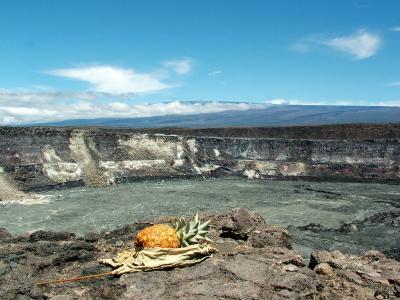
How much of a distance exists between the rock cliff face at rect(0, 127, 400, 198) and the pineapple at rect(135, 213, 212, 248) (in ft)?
105

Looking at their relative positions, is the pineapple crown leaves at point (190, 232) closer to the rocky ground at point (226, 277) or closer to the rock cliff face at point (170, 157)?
the rocky ground at point (226, 277)

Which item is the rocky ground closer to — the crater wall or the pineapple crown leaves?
the pineapple crown leaves

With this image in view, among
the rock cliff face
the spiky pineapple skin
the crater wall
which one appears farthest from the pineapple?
the rock cliff face

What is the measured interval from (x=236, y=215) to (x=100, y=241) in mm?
5152

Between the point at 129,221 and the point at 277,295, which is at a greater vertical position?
the point at 277,295

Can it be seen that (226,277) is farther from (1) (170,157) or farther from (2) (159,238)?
(1) (170,157)

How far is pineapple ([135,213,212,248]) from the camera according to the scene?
1260cm

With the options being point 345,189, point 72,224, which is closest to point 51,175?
point 72,224

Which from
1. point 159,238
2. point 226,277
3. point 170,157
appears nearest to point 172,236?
point 159,238

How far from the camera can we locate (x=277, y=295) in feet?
34.6

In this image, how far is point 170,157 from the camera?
51.8 m

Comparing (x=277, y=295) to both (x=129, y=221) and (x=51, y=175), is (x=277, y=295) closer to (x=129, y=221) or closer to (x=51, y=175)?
(x=129, y=221)

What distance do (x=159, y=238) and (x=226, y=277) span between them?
7.44 feet

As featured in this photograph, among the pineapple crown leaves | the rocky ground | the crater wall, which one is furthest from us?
the crater wall
